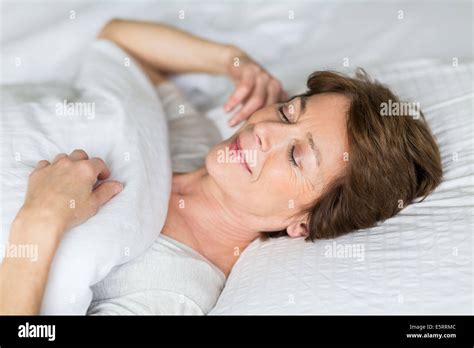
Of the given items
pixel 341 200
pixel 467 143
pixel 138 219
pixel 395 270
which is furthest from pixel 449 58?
pixel 138 219

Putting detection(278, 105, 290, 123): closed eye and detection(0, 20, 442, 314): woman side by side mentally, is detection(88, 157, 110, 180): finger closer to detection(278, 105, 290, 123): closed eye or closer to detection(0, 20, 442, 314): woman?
detection(0, 20, 442, 314): woman

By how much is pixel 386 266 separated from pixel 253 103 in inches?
24.3

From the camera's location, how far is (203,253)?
58.0 inches

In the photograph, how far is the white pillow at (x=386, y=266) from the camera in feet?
3.79

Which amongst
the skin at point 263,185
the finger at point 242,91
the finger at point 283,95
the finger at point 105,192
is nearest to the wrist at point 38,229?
the finger at point 105,192

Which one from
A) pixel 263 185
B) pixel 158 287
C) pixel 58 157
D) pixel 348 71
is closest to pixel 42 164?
pixel 58 157

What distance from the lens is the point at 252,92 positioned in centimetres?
172

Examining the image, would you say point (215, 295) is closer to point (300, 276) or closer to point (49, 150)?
point (300, 276)

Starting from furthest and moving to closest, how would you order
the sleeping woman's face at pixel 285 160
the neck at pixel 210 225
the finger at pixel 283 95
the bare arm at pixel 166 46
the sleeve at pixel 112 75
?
1. the bare arm at pixel 166 46
2. the finger at pixel 283 95
3. the sleeve at pixel 112 75
4. the neck at pixel 210 225
5. the sleeping woman's face at pixel 285 160

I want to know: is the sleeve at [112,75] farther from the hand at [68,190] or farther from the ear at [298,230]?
the ear at [298,230]

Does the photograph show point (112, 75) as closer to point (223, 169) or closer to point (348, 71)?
point (223, 169)

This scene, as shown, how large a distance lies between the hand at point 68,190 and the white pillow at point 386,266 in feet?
1.02

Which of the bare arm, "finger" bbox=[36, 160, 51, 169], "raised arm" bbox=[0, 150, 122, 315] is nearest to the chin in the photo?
"raised arm" bbox=[0, 150, 122, 315]

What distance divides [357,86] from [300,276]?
0.47 m
